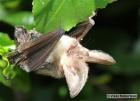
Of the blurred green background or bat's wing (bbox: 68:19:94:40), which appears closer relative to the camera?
bat's wing (bbox: 68:19:94:40)

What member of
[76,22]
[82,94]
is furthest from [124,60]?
[76,22]

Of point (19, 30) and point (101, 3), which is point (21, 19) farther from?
point (101, 3)

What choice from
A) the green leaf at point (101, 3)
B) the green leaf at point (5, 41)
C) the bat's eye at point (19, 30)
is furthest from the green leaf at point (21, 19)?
the green leaf at point (101, 3)

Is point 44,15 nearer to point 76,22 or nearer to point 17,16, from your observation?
point 76,22

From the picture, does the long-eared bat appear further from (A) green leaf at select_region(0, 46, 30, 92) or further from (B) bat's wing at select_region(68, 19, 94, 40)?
(A) green leaf at select_region(0, 46, 30, 92)

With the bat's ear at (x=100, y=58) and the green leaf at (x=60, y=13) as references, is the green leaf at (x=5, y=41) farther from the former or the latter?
the bat's ear at (x=100, y=58)

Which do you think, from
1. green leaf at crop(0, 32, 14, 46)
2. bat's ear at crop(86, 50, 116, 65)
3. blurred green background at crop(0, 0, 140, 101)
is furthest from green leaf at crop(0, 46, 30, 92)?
blurred green background at crop(0, 0, 140, 101)
